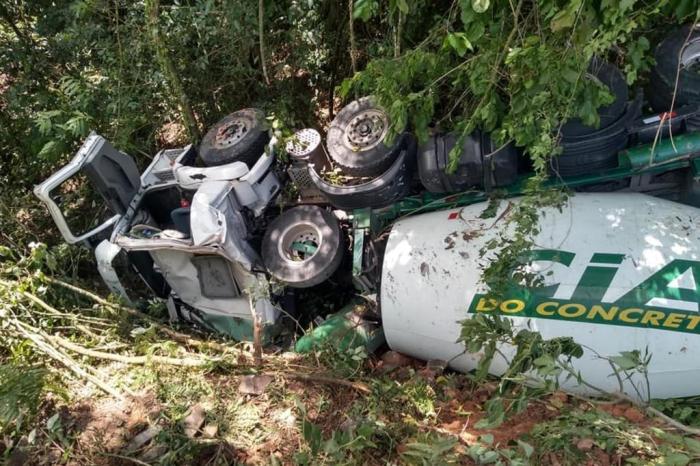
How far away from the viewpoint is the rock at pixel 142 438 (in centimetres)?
312

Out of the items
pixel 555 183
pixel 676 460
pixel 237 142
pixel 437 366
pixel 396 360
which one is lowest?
pixel 396 360

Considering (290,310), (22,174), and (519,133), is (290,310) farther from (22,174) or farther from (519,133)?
(22,174)

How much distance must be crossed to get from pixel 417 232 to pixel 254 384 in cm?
143

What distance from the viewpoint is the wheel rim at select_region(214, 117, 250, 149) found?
13.7 feet

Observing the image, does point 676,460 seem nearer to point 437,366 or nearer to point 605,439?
point 605,439

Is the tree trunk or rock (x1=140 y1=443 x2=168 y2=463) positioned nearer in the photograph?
rock (x1=140 y1=443 x2=168 y2=463)

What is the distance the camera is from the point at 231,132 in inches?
169

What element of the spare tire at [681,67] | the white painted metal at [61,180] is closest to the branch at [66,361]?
the white painted metal at [61,180]

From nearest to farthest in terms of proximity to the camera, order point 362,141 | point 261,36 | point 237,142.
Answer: point 362,141 < point 237,142 < point 261,36

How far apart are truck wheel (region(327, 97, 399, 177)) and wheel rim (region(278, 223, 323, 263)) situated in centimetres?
58

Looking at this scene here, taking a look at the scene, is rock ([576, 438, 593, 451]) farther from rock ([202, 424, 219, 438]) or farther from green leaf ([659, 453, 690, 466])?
rock ([202, 424, 219, 438])

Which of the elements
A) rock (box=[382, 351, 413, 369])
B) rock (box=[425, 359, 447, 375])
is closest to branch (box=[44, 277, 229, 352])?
rock (box=[382, 351, 413, 369])

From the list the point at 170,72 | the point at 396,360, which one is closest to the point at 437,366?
the point at 396,360

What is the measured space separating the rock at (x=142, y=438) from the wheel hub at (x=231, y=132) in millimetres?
2082
